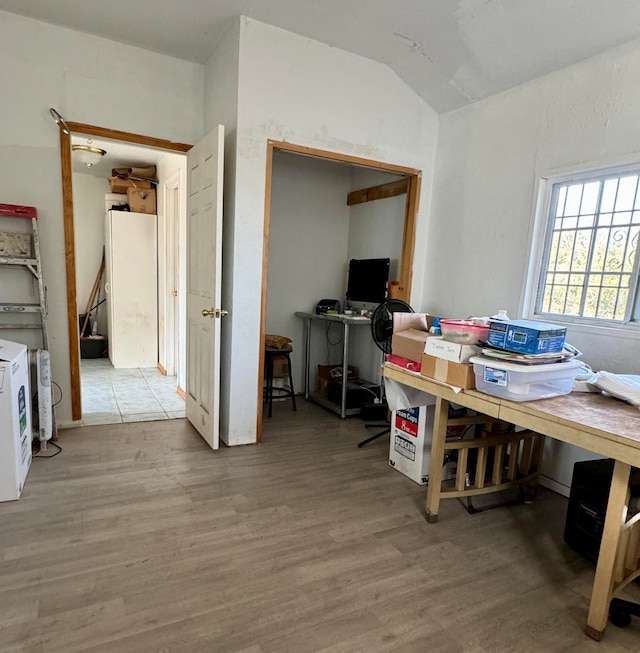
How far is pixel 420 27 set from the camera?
2.74 meters

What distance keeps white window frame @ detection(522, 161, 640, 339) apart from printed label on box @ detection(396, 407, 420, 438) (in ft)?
3.40

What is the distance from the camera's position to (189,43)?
3.05 meters

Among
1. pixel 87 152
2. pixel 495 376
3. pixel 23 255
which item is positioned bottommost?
pixel 495 376

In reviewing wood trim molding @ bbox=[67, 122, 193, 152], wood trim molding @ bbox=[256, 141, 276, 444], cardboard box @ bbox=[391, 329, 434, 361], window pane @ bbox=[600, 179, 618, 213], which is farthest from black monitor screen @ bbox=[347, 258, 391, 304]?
wood trim molding @ bbox=[67, 122, 193, 152]

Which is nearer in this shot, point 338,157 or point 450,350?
point 450,350

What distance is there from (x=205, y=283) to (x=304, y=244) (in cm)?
171

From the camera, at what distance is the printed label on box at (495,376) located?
1.74 metres

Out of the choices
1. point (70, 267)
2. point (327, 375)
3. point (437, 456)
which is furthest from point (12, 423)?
point (327, 375)

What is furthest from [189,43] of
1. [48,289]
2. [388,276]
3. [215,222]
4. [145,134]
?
[388,276]

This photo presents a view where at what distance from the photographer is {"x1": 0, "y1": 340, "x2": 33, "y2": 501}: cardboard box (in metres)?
2.14

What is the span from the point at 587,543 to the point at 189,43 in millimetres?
3912

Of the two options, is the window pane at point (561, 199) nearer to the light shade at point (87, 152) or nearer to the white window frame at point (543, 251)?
the white window frame at point (543, 251)

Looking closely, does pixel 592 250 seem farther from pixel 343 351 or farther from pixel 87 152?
pixel 87 152

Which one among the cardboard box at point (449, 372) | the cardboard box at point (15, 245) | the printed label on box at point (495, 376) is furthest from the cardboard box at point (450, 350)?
the cardboard box at point (15, 245)
